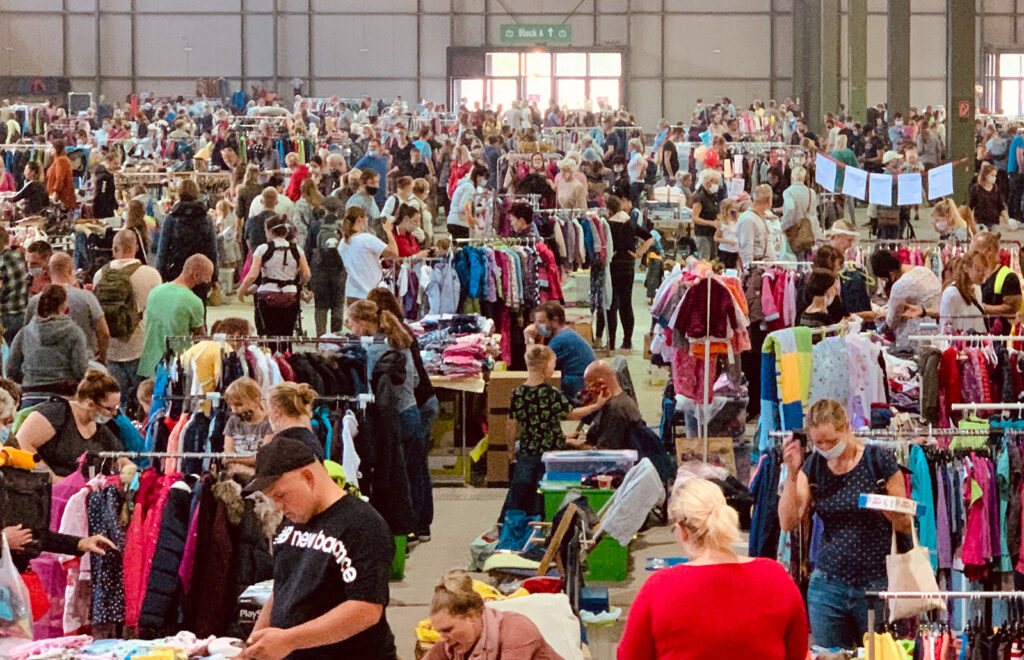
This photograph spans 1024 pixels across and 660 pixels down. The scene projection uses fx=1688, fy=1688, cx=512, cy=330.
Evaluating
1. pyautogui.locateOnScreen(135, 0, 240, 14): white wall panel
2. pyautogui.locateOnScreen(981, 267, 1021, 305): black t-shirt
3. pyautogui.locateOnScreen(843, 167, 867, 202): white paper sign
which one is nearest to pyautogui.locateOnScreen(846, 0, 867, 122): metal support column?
pyautogui.locateOnScreen(135, 0, 240, 14): white wall panel

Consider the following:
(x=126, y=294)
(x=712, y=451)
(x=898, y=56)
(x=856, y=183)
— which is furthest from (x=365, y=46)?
(x=712, y=451)

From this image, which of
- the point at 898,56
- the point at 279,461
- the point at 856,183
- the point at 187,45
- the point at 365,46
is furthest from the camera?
the point at 365,46

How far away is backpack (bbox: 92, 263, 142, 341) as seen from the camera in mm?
10930

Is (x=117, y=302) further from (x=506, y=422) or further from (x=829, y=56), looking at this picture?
(x=829, y=56)

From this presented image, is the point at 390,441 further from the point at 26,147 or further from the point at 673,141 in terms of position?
the point at 673,141

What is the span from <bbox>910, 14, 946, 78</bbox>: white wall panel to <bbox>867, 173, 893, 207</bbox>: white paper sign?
2477 centimetres

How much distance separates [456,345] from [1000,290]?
3.45 meters

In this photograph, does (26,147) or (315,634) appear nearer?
(315,634)

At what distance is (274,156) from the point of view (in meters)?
24.3

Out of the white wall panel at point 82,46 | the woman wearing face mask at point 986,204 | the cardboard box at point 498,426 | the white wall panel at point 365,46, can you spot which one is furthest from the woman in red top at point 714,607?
the white wall panel at point 82,46

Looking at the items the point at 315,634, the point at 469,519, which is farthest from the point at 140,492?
the point at 469,519

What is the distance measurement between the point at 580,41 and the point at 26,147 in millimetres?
19980

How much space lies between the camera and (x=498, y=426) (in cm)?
1087

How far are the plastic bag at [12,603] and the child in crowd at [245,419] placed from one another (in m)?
1.51
